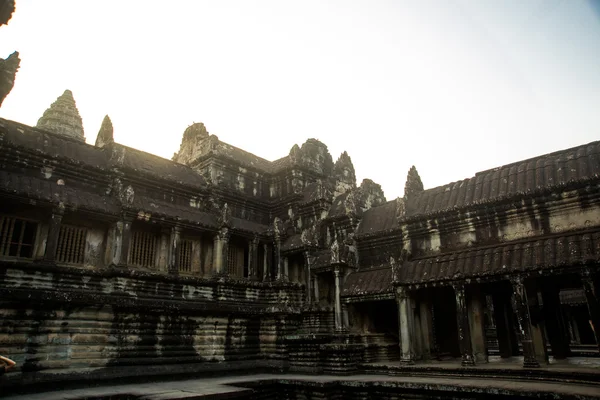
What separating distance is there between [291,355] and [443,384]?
7.21 metres

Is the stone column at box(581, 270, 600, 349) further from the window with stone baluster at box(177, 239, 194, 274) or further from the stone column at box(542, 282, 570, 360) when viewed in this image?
the window with stone baluster at box(177, 239, 194, 274)

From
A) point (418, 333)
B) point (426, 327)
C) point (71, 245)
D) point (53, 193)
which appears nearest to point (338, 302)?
point (418, 333)

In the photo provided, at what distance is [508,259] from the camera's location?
12.9m

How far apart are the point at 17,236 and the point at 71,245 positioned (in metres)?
1.69

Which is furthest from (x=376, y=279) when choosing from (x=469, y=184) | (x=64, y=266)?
(x=64, y=266)

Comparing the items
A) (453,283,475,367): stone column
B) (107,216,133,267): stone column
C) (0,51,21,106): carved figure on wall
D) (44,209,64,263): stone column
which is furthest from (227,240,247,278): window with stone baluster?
(0,51,21,106): carved figure on wall

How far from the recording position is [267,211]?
22953 mm

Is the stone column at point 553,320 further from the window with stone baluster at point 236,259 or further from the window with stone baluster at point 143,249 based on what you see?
the window with stone baluster at point 143,249

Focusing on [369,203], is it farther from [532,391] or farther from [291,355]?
[532,391]

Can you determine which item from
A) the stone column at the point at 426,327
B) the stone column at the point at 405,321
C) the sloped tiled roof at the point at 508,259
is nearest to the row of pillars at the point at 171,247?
the stone column at the point at 405,321

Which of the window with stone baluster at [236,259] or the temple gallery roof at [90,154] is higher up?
the temple gallery roof at [90,154]

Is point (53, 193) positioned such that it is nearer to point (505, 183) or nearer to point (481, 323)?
point (481, 323)

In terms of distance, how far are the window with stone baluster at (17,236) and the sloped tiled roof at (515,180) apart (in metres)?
14.0

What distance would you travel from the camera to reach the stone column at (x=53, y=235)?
13438 mm
